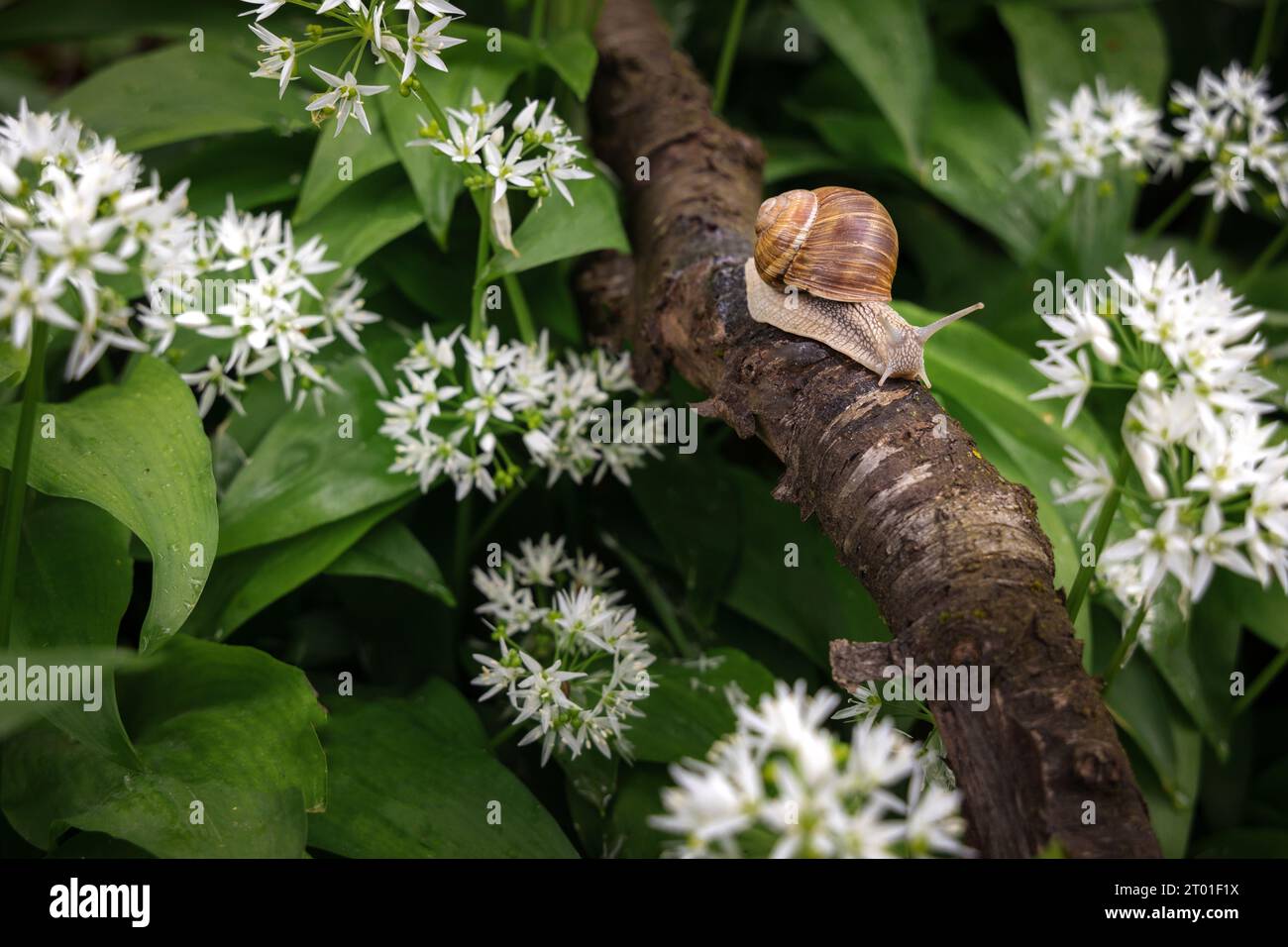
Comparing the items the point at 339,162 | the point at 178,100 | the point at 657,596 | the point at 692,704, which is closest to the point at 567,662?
the point at 692,704

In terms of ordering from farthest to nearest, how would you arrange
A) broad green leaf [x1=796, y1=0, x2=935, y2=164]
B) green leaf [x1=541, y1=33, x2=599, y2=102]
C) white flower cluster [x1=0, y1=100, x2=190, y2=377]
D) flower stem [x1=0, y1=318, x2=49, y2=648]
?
1. broad green leaf [x1=796, y1=0, x2=935, y2=164]
2. green leaf [x1=541, y1=33, x2=599, y2=102]
3. flower stem [x1=0, y1=318, x2=49, y2=648]
4. white flower cluster [x1=0, y1=100, x2=190, y2=377]

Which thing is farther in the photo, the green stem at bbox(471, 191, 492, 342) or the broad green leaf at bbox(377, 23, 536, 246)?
the broad green leaf at bbox(377, 23, 536, 246)

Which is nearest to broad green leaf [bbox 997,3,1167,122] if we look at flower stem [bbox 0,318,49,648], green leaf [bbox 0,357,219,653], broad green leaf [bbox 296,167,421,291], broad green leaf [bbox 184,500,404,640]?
broad green leaf [bbox 296,167,421,291]

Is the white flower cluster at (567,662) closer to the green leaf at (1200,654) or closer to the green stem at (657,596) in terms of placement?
the green stem at (657,596)

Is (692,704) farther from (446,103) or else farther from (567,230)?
(446,103)

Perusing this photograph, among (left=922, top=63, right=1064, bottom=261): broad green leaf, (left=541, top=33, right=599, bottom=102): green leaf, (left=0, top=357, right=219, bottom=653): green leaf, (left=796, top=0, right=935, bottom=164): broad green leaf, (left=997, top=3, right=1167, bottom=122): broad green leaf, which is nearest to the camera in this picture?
(left=0, top=357, right=219, bottom=653): green leaf

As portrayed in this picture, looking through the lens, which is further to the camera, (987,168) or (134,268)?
(987,168)

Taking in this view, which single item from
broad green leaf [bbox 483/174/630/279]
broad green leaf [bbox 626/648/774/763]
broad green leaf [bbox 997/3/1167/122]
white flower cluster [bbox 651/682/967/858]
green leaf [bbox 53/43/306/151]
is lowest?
white flower cluster [bbox 651/682/967/858]

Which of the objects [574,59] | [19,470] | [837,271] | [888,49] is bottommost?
[19,470]

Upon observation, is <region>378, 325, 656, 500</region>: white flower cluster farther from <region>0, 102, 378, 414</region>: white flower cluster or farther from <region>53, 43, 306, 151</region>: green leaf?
<region>53, 43, 306, 151</region>: green leaf
